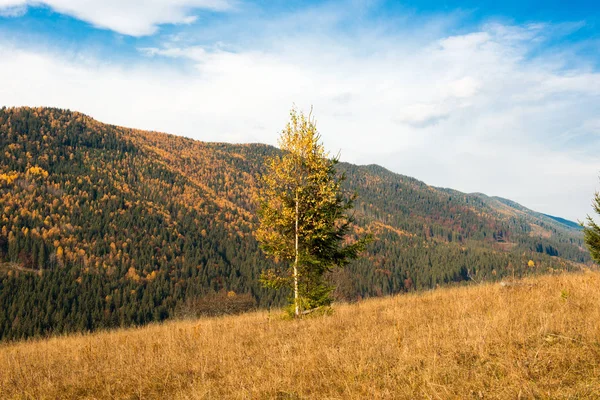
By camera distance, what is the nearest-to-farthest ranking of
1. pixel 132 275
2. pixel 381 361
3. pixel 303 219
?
pixel 381 361
pixel 303 219
pixel 132 275

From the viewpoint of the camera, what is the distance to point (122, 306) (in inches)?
5246

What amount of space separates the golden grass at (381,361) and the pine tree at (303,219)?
3.68m

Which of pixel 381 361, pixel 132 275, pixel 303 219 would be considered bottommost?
pixel 132 275

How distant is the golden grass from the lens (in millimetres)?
4098

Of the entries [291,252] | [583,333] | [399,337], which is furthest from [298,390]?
[291,252]

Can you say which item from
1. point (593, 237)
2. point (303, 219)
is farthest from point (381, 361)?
point (593, 237)

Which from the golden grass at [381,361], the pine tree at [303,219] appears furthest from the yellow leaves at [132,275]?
the golden grass at [381,361]

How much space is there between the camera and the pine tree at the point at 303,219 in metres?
12.5

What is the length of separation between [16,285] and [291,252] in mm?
174572

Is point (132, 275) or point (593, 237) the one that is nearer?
point (593, 237)

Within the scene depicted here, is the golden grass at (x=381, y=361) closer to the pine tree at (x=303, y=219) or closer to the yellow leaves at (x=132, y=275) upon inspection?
the pine tree at (x=303, y=219)

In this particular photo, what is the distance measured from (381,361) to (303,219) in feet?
26.1

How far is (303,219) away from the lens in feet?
42.0

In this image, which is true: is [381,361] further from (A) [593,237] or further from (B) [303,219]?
(A) [593,237]
